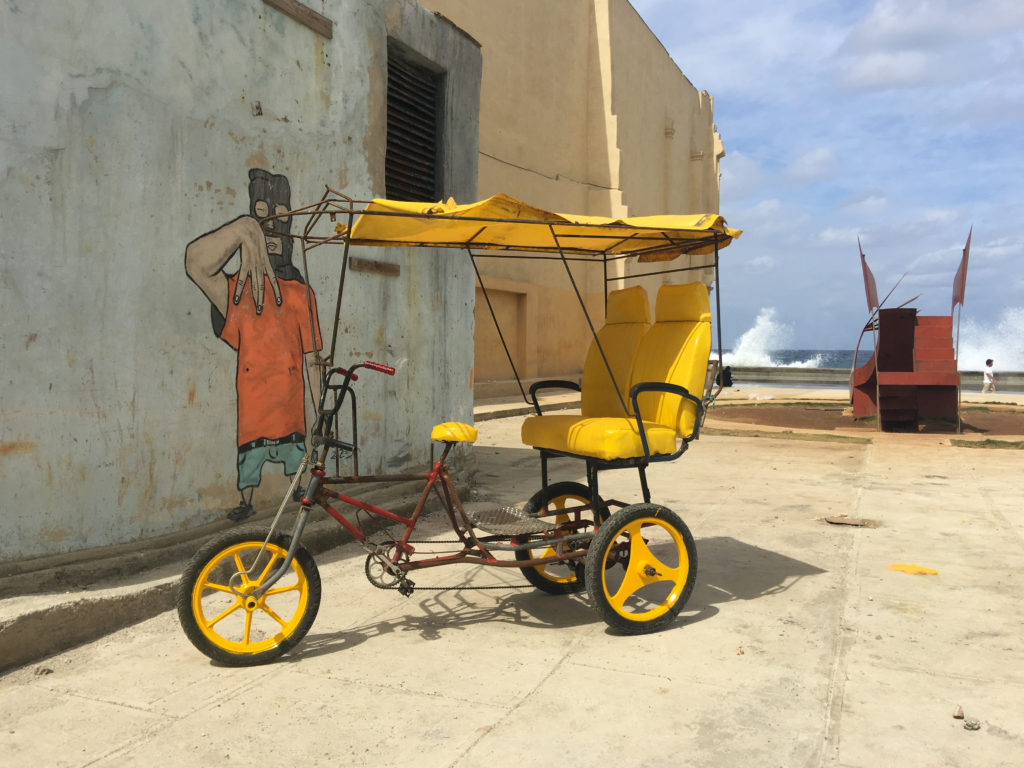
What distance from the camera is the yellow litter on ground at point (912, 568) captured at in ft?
17.3

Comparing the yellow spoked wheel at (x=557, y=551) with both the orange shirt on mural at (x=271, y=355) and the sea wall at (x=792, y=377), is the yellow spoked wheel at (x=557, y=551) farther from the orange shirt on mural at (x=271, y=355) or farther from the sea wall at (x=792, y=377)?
the sea wall at (x=792, y=377)

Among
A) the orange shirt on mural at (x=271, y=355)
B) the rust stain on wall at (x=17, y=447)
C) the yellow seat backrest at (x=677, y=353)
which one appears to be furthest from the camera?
the orange shirt on mural at (x=271, y=355)

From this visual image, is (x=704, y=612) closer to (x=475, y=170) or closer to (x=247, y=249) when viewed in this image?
(x=247, y=249)

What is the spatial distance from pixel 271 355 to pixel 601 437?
103 inches

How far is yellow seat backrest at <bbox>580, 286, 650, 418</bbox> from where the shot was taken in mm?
5387

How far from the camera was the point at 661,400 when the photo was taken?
484 cm

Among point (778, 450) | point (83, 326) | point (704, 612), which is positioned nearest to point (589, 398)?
point (704, 612)

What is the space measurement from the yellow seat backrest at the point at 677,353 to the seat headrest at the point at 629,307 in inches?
9.6

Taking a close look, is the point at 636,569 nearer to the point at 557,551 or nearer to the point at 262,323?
the point at 557,551

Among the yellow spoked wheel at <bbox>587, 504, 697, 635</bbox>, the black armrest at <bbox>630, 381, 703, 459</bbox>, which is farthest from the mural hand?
the yellow spoked wheel at <bbox>587, 504, 697, 635</bbox>

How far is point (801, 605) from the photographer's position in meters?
4.65

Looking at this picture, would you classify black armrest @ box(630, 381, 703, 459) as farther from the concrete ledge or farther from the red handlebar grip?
the concrete ledge

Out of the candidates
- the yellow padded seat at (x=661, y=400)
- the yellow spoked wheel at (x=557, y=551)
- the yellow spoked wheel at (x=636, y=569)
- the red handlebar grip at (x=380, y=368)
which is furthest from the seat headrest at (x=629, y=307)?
the red handlebar grip at (x=380, y=368)

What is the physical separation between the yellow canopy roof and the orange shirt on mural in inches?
43.7
